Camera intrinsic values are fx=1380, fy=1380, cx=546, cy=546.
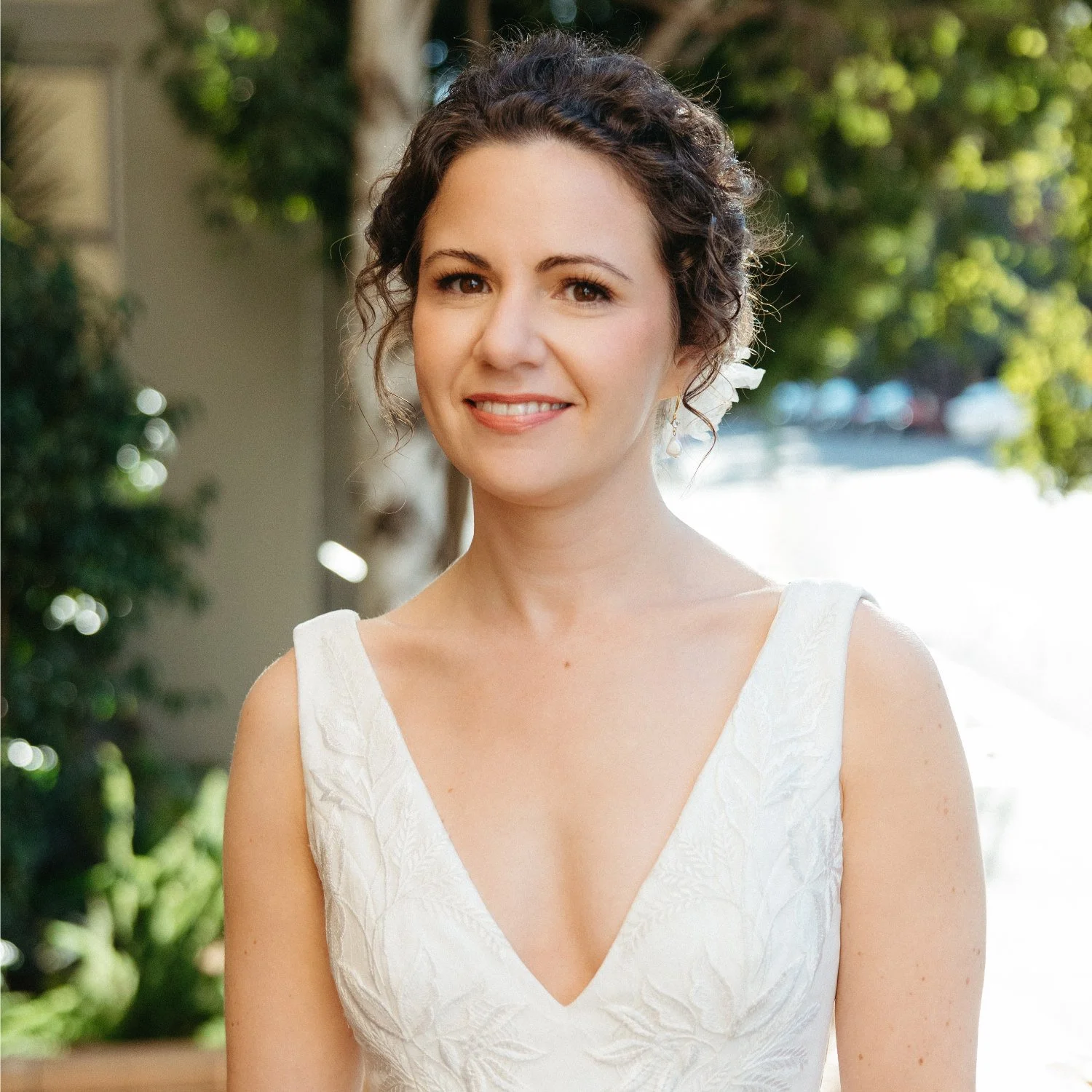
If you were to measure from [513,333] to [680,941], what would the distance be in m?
0.64

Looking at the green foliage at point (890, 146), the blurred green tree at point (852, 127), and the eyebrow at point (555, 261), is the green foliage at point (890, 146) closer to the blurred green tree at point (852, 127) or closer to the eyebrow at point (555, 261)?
the blurred green tree at point (852, 127)

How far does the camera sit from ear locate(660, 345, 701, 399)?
Result: 1.55m

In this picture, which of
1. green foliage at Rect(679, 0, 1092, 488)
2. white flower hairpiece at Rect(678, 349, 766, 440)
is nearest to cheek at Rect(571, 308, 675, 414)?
white flower hairpiece at Rect(678, 349, 766, 440)

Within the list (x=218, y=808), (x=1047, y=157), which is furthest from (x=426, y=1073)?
(x=1047, y=157)

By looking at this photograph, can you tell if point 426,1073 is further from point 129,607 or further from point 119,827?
point 129,607

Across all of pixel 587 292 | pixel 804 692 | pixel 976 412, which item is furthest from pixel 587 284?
pixel 976 412

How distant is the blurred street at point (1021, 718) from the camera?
225 cm

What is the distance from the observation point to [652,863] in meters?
1.46

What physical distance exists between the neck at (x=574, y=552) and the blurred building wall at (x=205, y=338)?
4.10m

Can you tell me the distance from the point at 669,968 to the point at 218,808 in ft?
10.4

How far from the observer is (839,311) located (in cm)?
545

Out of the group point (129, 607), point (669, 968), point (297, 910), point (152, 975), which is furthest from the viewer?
point (129, 607)

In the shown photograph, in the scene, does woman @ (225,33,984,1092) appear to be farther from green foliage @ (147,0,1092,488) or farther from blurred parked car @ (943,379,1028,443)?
blurred parked car @ (943,379,1028,443)

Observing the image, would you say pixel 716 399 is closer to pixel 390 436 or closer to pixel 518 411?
pixel 518 411
